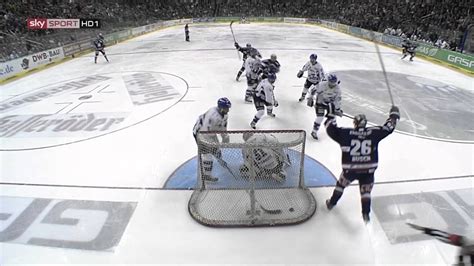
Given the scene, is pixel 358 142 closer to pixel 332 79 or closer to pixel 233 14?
pixel 332 79

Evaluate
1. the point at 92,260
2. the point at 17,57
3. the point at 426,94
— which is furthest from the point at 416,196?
the point at 17,57

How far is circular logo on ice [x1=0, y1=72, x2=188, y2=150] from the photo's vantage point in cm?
728

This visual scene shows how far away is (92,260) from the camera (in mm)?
3721

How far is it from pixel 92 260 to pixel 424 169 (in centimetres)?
545

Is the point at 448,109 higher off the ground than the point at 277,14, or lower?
lower

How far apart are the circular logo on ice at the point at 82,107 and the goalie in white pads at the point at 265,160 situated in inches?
159

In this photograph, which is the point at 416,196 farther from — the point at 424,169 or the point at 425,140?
the point at 425,140

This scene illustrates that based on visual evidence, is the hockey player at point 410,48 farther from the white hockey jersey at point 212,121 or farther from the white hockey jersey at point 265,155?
the white hockey jersey at point 212,121

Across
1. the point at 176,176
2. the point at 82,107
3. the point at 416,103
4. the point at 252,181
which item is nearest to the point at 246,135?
the point at 252,181

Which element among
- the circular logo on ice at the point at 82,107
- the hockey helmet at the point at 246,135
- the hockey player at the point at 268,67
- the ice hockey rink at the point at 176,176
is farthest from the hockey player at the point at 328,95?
the circular logo on ice at the point at 82,107

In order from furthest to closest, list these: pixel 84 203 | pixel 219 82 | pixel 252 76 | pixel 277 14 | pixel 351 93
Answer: pixel 277 14, pixel 219 82, pixel 351 93, pixel 252 76, pixel 84 203

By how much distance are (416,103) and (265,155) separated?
6574 millimetres

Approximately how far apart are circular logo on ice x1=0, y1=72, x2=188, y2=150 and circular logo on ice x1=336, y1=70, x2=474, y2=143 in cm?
545

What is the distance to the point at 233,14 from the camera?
37.2m
